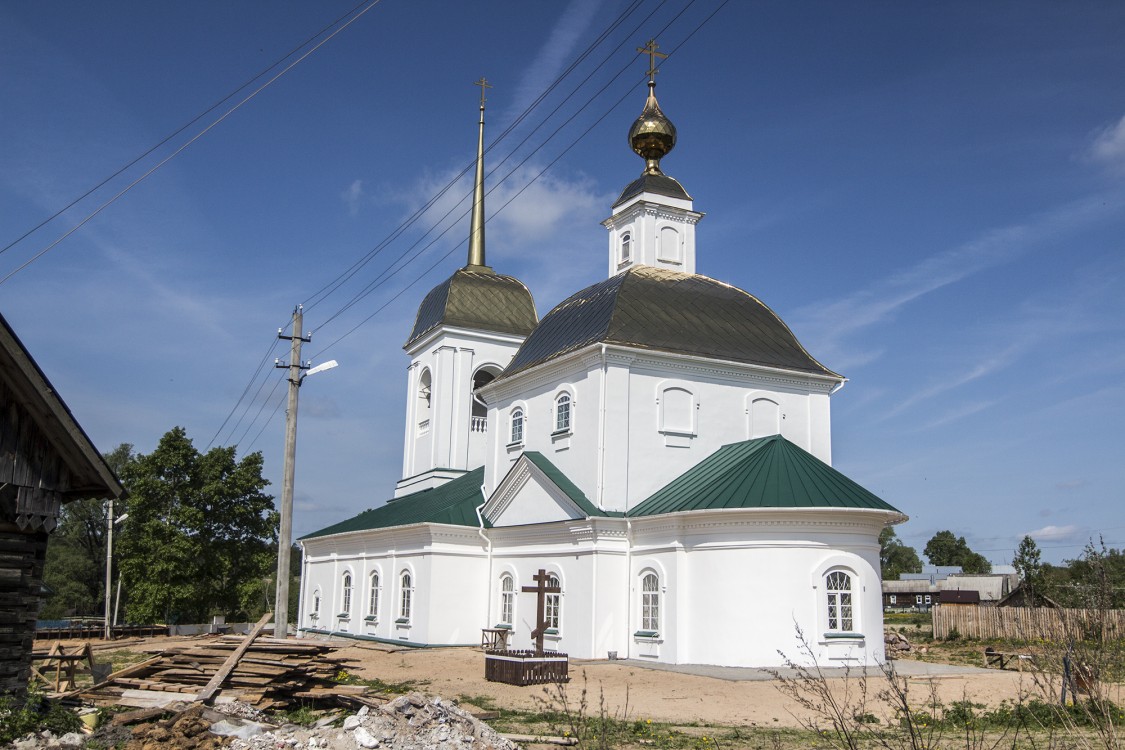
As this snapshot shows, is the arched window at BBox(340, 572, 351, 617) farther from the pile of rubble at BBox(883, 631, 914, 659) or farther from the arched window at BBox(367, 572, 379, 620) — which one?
the pile of rubble at BBox(883, 631, 914, 659)

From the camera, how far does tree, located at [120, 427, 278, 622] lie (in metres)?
39.5

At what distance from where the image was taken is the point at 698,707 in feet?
50.8

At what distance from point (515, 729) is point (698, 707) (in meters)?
3.74

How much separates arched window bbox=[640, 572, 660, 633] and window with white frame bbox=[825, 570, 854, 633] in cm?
386

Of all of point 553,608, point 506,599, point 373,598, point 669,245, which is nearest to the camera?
point 553,608

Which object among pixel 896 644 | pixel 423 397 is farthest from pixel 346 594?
pixel 896 644

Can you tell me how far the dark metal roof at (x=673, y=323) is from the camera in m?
25.8

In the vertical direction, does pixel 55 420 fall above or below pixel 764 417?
→ below

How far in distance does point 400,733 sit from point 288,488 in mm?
10926

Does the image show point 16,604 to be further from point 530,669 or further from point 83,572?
point 83,572

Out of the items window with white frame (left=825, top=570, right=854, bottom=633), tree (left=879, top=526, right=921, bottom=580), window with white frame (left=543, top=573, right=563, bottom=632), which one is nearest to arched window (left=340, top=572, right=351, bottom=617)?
window with white frame (left=543, top=573, right=563, bottom=632)

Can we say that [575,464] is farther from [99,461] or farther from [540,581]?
[99,461]

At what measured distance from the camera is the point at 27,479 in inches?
431

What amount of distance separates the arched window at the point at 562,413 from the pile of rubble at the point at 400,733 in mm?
15358
